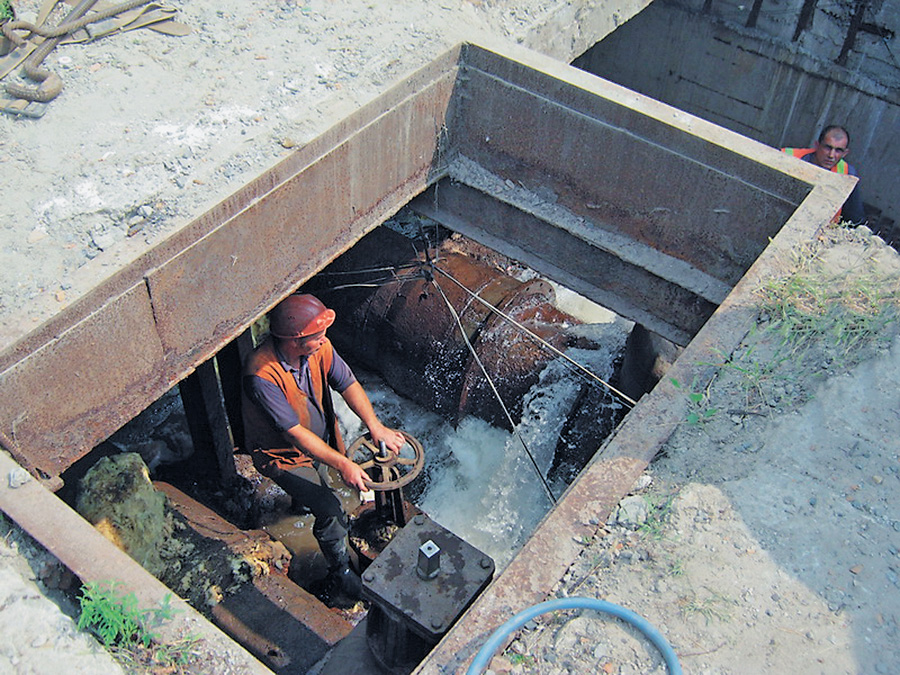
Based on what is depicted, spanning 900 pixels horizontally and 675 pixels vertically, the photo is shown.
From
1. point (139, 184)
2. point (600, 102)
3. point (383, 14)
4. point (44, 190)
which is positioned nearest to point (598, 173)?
point (600, 102)

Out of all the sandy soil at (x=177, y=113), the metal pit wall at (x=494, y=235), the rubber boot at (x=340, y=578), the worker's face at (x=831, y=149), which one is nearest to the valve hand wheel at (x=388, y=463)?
the rubber boot at (x=340, y=578)

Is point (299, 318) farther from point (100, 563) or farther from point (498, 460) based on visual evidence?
point (498, 460)

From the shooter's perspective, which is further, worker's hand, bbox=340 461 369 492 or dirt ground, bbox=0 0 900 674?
worker's hand, bbox=340 461 369 492

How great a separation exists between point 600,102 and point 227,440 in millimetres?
3477

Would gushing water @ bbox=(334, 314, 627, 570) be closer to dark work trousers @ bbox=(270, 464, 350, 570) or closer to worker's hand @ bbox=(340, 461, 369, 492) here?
dark work trousers @ bbox=(270, 464, 350, 570)

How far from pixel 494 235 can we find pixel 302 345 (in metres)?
2.19

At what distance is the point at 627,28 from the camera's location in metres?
8.73

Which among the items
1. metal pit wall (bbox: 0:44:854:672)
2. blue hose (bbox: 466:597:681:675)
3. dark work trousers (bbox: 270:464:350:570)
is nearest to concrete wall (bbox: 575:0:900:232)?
metal pit wall (bbox: 0:44:854:672)

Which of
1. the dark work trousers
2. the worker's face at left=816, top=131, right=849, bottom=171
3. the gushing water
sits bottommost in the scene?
the gushing water

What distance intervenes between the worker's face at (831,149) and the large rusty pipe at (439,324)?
229 cm

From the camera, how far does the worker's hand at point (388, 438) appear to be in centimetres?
405

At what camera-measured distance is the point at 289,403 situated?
4191mm

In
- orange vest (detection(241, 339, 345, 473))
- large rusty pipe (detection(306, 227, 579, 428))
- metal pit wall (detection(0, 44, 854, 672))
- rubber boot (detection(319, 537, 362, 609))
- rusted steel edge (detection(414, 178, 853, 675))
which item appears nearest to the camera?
rusted steel edge (detection(414, 178, 853, 675))

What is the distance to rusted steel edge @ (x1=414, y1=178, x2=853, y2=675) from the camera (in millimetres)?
2705
